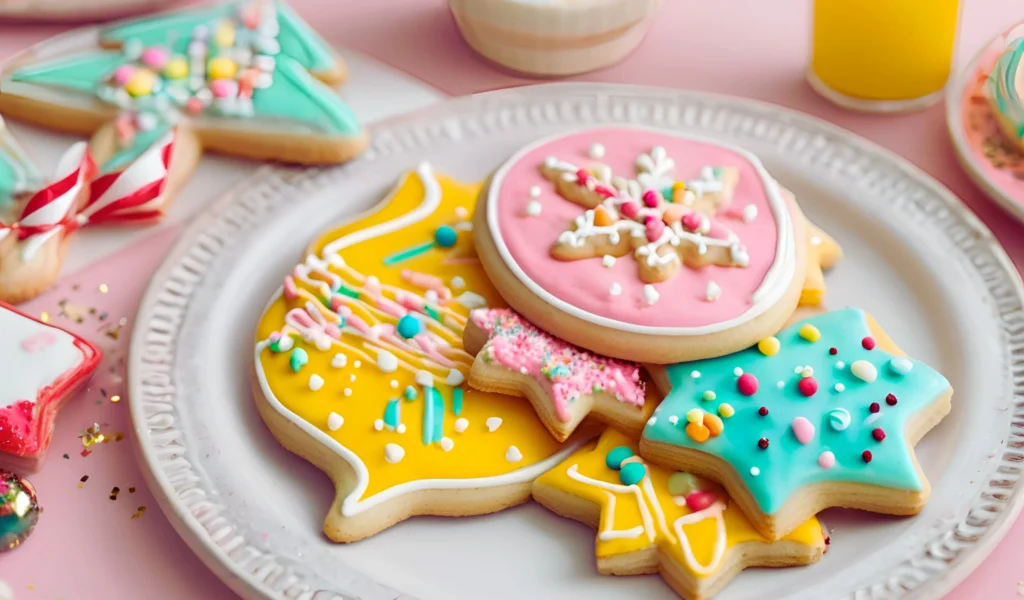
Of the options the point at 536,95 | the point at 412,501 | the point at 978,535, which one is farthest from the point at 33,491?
the point at 978,535

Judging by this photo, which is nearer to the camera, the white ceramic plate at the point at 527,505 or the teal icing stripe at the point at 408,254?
the white ceramic plate at the point at 527,505

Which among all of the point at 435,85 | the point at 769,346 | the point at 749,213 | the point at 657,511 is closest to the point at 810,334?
A: the point at 769,346

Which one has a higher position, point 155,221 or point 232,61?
point 232,61

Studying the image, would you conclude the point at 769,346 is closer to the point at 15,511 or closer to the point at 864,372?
the point at 864,372

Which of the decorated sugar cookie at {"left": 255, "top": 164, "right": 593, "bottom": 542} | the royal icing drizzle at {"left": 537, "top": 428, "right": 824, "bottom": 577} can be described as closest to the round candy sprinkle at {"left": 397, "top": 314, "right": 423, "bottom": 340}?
the decorated sugar cookie at {"left": 255, "top": 164, "right": 593, "bottom": 542}

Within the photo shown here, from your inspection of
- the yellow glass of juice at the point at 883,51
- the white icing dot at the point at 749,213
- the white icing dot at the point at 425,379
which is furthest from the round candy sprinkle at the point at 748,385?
the yellow glass of juice at the point at 883,51

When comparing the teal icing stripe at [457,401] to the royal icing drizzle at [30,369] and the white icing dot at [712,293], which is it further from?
the royal icing drizzle at [30,369]

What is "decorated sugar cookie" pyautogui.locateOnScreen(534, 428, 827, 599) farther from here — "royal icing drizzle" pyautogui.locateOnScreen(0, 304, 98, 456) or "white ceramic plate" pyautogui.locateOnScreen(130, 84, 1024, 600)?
"royal icing drizzle" pyautogui.locateOnScreen(0, 304, 98, 456)

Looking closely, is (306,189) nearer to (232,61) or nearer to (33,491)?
(232,61)
